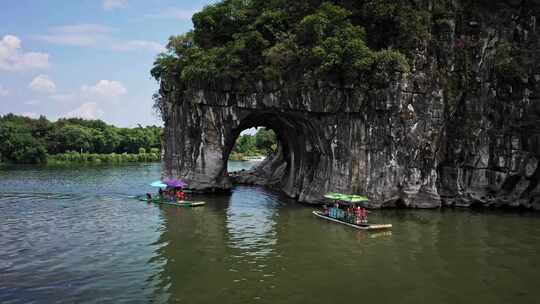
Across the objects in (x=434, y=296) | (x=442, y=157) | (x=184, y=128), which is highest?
(x=184, y=128)

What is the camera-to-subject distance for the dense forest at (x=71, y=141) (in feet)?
255

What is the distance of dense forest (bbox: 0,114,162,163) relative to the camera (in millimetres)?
77625

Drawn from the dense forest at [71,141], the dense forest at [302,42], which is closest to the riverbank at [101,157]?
the dense forest at [71,141]

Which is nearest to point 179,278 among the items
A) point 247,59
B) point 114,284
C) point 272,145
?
point 114,284

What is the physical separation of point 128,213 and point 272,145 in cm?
5703

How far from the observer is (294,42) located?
101 ft

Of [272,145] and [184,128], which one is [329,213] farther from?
[272,145]

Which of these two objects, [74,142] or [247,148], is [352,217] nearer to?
[74,142]

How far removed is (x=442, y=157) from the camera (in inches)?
1241

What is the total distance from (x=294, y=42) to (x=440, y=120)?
10856mm

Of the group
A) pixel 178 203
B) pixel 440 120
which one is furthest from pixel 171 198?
pixel 440 120

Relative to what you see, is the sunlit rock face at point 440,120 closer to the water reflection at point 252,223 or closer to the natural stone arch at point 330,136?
the natural stone arch at point 330,136

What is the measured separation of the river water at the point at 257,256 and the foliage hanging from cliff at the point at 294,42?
9.35 meters

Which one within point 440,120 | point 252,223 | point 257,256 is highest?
point 440,120
